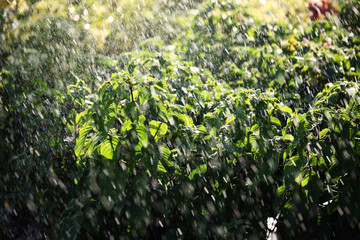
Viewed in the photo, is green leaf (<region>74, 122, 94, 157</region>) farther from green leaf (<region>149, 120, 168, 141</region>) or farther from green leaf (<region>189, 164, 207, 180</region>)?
green leaf (<region>189, 164, 207, 180</region>)

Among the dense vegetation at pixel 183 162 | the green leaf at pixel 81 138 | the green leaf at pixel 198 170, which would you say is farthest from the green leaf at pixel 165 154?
the green leaf at pixel 81 138

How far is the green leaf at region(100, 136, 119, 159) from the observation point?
1330 millimetres

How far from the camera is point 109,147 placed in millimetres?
1349

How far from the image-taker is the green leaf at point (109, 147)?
133 cm

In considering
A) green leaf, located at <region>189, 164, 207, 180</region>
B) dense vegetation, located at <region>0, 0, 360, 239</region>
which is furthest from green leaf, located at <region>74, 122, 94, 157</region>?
green leaf, located at <region>189, 164, 207, 180</region>

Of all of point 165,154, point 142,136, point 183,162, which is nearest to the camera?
point 142,136

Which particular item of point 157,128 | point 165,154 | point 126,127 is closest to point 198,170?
point 165,154

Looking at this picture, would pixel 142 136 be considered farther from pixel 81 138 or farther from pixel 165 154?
pixel 81 138

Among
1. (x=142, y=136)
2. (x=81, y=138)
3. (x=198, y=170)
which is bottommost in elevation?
(x=198, y=170)

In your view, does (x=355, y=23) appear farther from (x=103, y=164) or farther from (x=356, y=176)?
(x=103, y=164)

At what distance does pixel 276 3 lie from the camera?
3.54 m

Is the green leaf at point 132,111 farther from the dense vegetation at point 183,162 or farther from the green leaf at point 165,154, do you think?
the green leaf at point 165,154

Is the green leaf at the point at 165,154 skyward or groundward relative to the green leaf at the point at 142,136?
groundward

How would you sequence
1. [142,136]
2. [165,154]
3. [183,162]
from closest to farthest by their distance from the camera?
[142,136], [165,154], [183,162]
